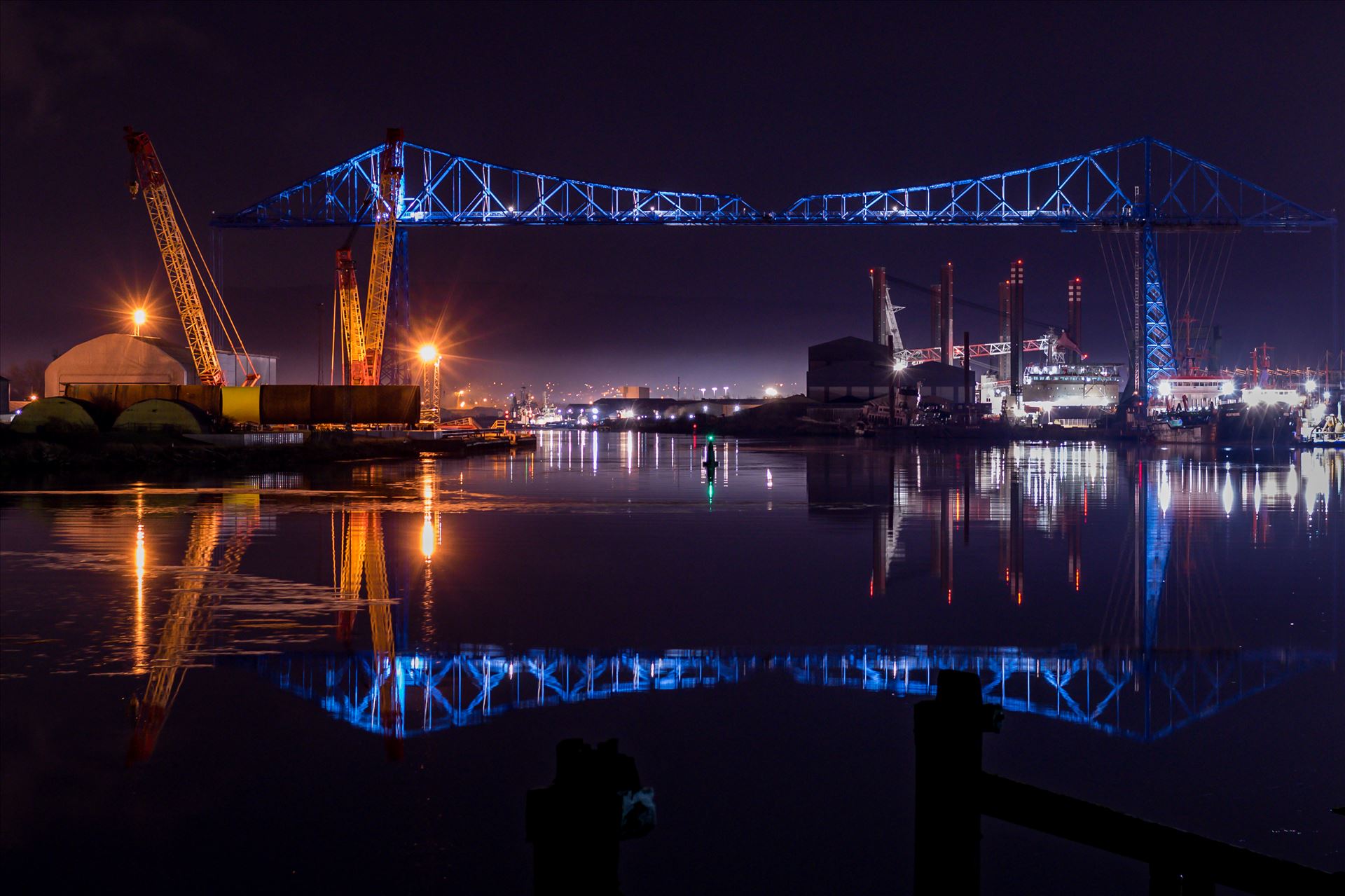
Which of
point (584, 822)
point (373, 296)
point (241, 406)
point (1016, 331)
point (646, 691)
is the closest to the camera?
point (584, 822)

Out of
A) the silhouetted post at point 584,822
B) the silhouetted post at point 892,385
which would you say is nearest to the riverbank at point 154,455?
the silhouetted post at point 584,822

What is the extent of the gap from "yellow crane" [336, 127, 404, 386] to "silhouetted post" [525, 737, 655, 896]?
75066mm

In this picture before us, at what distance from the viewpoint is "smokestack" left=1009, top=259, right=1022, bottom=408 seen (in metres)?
119

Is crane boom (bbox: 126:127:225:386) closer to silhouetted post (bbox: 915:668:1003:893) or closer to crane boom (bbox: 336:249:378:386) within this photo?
crane boom (bbox: 336:249:378:386)

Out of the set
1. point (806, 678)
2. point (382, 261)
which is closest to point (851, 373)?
point (382, 261)

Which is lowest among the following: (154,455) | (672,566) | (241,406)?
(672,566)

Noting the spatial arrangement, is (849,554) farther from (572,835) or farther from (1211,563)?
(572,835)

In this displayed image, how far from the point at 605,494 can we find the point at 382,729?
2136cm

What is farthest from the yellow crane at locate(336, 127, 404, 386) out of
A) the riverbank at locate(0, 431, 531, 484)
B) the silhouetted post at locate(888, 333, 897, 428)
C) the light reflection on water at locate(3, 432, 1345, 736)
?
the light reflection on water at locate(3, 432, 1345, 736)

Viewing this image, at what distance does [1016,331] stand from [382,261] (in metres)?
69.3

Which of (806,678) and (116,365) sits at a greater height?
(116,365)

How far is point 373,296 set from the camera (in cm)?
7638

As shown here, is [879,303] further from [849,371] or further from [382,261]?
[382,261]

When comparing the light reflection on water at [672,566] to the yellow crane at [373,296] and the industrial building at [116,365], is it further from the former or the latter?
the industrial building at [116,365]
